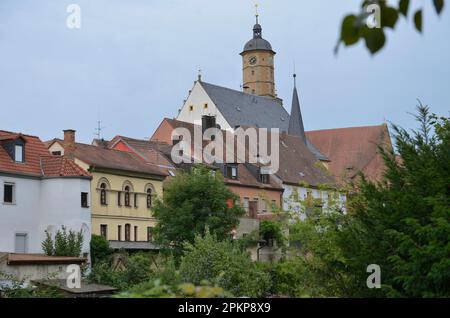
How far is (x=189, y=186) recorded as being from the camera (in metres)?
43.7

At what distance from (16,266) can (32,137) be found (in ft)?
47.7

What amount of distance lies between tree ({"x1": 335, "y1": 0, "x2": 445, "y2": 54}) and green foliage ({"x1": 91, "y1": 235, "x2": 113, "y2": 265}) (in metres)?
40.4

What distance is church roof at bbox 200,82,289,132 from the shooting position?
87688 mm

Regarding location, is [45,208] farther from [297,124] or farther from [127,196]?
[297,124]

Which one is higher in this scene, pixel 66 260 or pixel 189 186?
pixel 189 186

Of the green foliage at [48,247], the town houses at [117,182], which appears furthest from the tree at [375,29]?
the green foliage at [48,247]

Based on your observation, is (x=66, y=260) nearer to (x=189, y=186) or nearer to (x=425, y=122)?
(x=189, y=186)

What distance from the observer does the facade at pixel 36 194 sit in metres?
41.4

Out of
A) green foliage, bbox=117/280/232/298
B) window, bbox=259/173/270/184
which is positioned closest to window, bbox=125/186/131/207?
window, bbox=259/173/270/184

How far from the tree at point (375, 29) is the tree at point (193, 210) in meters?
38.6

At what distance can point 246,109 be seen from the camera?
3647 inches

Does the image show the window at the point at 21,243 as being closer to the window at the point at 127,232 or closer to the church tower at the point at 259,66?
the window at the point at 127,232

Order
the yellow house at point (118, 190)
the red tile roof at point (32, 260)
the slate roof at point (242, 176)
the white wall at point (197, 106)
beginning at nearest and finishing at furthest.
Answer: the red tile roof at point (32, 260) → the yellow house at point (118, 190) → the slate roof at point (242, 176) → the white wall at point (197, 106)
